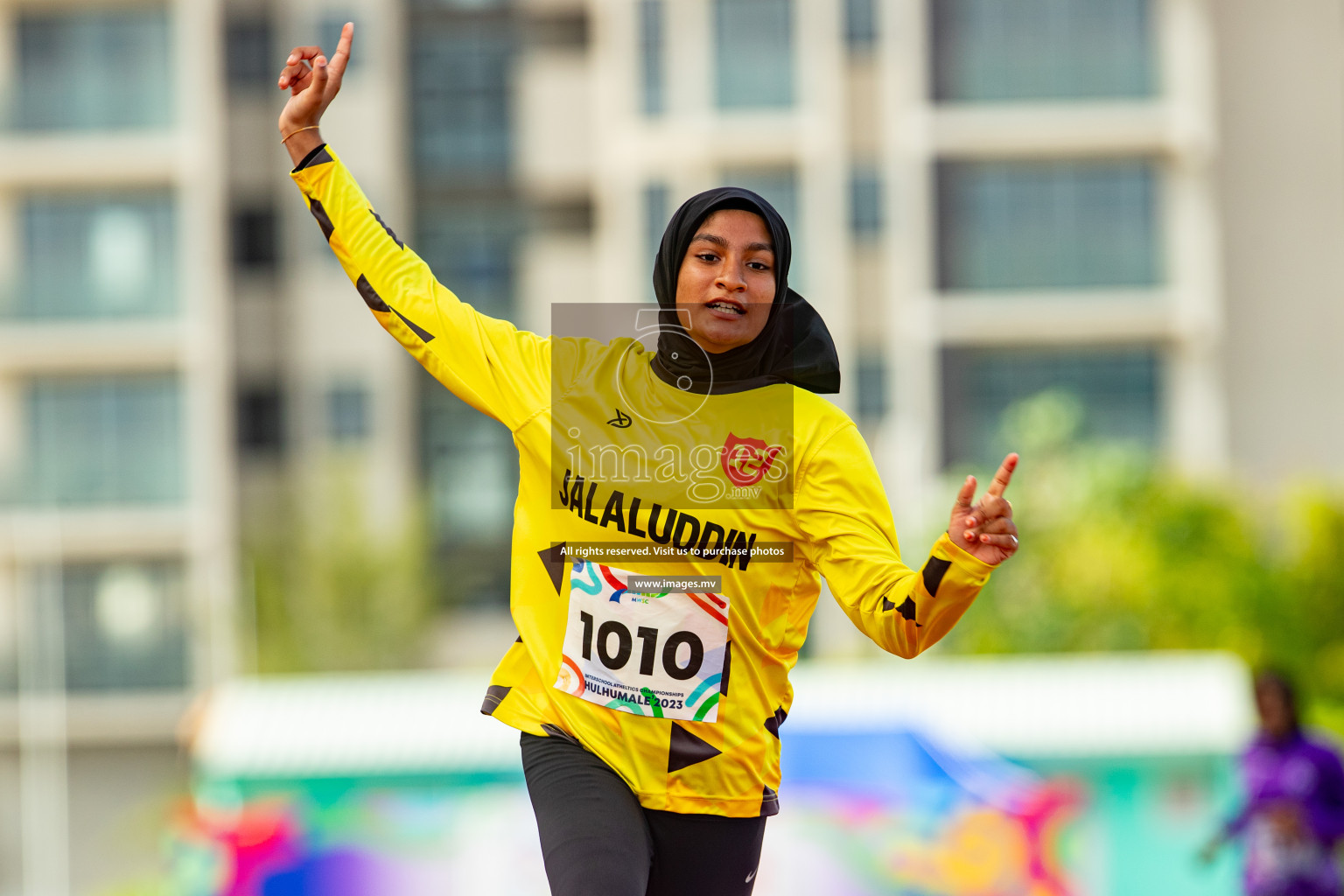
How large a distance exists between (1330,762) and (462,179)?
1925cm

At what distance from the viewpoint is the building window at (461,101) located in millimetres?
25078

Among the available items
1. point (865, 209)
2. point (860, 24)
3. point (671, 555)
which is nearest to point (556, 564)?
point (671, 555)

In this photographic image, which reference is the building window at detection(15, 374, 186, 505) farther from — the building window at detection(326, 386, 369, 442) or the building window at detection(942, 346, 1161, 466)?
the building window at detection(942, 346, 1161, 466)

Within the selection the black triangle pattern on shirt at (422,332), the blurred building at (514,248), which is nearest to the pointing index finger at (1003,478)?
the black triangle pattern on shirt at (422,332)

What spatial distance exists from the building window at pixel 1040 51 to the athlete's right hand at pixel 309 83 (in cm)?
2068

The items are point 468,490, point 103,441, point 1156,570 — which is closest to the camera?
point 1156,570

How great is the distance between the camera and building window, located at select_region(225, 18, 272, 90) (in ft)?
80.2

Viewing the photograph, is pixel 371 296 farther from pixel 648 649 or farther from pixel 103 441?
pixel 103 441

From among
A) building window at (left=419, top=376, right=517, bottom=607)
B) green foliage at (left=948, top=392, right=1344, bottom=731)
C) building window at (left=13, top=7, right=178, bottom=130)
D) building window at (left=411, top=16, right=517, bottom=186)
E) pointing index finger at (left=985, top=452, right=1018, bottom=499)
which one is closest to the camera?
pointing index finger at (left=985, top=452, right=1018, bottom=499)

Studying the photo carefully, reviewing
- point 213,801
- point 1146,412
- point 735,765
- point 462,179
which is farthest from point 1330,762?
point 462,179

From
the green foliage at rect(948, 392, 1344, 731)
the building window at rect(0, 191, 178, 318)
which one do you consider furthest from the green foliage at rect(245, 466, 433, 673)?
the green foliage at rect(948, 392, 1344, 731)

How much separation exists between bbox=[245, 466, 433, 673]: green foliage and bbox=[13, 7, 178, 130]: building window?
6439 mm

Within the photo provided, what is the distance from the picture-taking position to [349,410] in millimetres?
24312

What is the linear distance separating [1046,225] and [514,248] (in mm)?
8161
